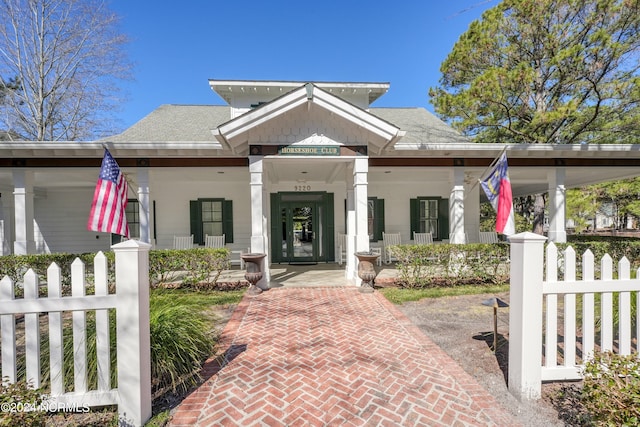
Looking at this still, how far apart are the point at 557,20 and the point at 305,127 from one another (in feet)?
31.8

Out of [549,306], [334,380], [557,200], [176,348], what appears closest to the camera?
[549,306]

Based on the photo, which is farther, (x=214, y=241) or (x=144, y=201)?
(x=214, y=241)

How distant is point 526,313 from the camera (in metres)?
2.58

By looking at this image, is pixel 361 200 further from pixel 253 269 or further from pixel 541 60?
pixel 541 60

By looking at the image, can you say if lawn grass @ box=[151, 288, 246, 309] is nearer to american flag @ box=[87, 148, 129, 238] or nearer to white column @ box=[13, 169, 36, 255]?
american flag @ box=[87, 148, 129, 238]

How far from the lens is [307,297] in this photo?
6277 mm

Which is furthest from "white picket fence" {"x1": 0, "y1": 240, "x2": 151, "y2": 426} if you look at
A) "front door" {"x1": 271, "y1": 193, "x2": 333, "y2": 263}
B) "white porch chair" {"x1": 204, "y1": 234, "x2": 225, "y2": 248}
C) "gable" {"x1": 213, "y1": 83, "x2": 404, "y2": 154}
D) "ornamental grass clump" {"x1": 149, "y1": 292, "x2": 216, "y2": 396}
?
"front door" {"x1": 271, "y1": 193, "x2": 333, "y2": 263}

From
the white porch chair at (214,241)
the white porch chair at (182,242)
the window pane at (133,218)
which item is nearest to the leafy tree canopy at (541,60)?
the white porch chair at (214,241)

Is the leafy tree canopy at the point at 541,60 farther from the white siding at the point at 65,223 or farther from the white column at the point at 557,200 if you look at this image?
the white siding at the point at 65,223

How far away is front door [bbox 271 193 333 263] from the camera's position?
10828 mm

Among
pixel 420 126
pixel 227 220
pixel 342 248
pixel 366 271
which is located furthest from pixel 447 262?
pixel 227 220

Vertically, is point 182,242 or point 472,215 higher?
point 472,215

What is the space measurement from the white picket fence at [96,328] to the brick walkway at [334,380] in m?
0.54

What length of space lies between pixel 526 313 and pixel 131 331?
3.49m
